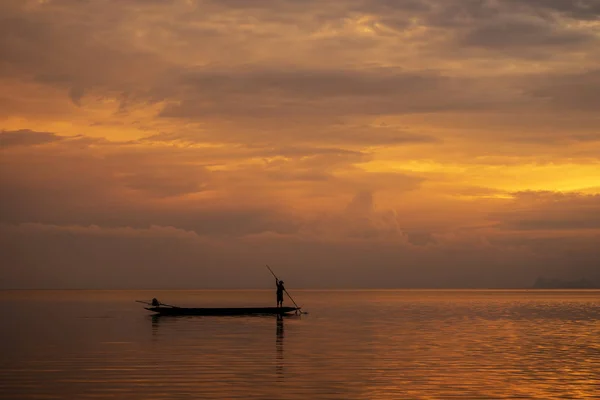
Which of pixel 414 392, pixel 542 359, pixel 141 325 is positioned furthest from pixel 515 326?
pixel 414 392

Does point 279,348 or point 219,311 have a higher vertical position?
point 219,311

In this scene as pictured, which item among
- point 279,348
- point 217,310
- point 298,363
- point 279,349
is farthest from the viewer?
point 217,310

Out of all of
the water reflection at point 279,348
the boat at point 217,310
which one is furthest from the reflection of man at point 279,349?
the boat at point 217,310

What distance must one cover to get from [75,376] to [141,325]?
2999 cm

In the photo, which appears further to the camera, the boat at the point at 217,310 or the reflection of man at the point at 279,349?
the boat at the point at 217,310

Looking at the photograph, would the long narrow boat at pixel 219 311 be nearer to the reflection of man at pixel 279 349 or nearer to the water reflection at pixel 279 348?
the water reflection at pixel 279 348

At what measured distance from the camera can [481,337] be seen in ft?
152

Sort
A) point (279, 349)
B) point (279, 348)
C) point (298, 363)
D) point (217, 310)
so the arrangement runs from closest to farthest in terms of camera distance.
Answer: point (298, 363)
point (279, 349)
point (279, 348)
point (217, 310)

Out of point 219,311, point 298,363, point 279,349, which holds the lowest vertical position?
point 298,363

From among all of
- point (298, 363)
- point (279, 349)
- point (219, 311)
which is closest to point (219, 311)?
point (219, 311)

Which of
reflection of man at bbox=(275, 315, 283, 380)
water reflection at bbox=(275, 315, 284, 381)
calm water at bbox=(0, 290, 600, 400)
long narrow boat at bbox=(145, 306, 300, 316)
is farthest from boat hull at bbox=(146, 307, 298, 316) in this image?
calm water at bbox=(0, 290, 600, 400)

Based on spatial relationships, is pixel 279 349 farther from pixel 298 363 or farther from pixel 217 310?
pixel 217 310

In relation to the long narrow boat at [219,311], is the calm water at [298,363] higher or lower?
lower

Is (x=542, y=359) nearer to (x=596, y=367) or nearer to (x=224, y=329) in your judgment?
(x=596, y=367)
